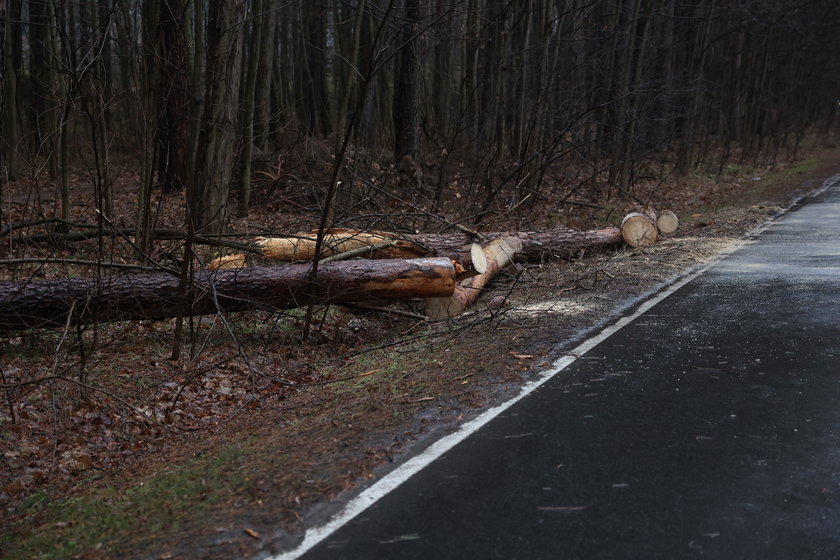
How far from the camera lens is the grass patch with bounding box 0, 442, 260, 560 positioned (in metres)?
4.30

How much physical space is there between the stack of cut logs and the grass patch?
2094 mm

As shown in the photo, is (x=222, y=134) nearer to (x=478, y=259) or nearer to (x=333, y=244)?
(x=333, y=244)

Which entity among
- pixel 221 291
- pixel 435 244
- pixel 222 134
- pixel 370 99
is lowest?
pixel 221 291

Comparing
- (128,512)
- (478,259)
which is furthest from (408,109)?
(128,512)

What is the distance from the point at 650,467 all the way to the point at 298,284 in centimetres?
517

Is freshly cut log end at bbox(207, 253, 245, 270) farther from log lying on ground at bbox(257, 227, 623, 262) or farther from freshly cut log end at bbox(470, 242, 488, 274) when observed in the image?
freshly cut log end at bbox(470, 242, 488, 274)

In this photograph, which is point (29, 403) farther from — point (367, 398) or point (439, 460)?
point (439, 460)

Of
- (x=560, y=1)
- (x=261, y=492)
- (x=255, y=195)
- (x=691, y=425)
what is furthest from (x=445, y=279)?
(x=560, y=1)

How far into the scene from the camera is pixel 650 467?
486 cm

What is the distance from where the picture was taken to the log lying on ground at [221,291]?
310 inches

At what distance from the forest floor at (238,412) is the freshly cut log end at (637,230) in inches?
146

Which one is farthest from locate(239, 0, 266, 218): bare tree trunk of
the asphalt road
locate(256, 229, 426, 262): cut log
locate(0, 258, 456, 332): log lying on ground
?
the asphalt road

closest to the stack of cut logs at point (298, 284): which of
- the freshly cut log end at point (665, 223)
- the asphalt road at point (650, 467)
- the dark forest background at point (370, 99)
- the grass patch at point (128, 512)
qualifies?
the dark forest background at point (370, 99)

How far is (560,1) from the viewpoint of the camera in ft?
90.2
